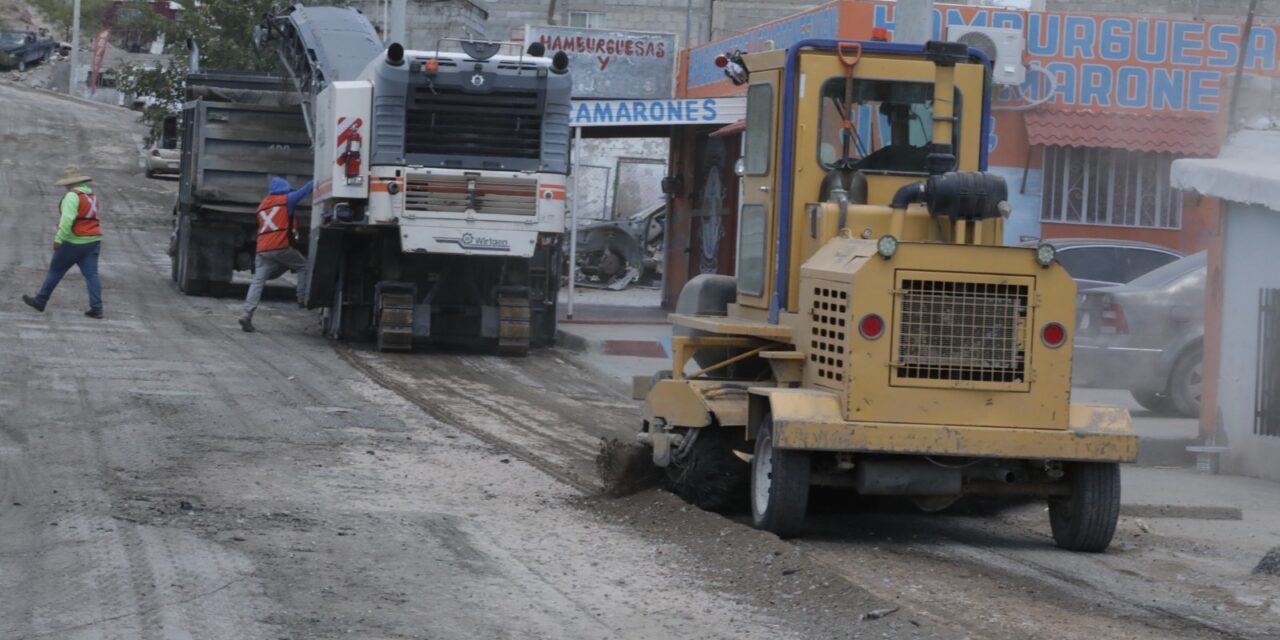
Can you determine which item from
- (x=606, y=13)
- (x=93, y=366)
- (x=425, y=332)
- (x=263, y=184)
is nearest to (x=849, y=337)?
(x=93, y=366)

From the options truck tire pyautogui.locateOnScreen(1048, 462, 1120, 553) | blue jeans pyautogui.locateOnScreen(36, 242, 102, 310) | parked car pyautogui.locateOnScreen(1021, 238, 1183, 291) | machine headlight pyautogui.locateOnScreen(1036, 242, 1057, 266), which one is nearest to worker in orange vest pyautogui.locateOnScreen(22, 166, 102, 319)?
blue jeans pyautogui.locateOnScreen(36, 242, 102, 310)

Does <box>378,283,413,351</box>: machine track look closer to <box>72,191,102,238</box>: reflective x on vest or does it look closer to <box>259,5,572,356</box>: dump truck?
<box>259,5,572,356</box>: dump truck

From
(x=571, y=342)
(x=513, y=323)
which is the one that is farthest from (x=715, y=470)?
(x=571, y=342)

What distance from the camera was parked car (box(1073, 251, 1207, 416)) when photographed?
15016mm

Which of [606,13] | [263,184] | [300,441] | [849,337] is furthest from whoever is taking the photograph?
[606,13]

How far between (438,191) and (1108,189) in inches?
368

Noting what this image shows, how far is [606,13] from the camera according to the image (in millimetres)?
47969

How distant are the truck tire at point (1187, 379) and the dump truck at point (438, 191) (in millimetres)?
6421

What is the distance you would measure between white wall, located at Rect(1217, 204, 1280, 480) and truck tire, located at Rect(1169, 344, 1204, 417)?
7.17 ft

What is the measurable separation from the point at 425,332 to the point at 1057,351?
1049 centimetres

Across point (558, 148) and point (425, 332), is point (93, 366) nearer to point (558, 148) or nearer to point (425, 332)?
point (425, 332)

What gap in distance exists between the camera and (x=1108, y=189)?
2128cm

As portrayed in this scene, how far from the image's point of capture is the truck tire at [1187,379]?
49.5 feet

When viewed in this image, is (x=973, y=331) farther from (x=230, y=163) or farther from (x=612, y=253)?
(x=612, y=253)
